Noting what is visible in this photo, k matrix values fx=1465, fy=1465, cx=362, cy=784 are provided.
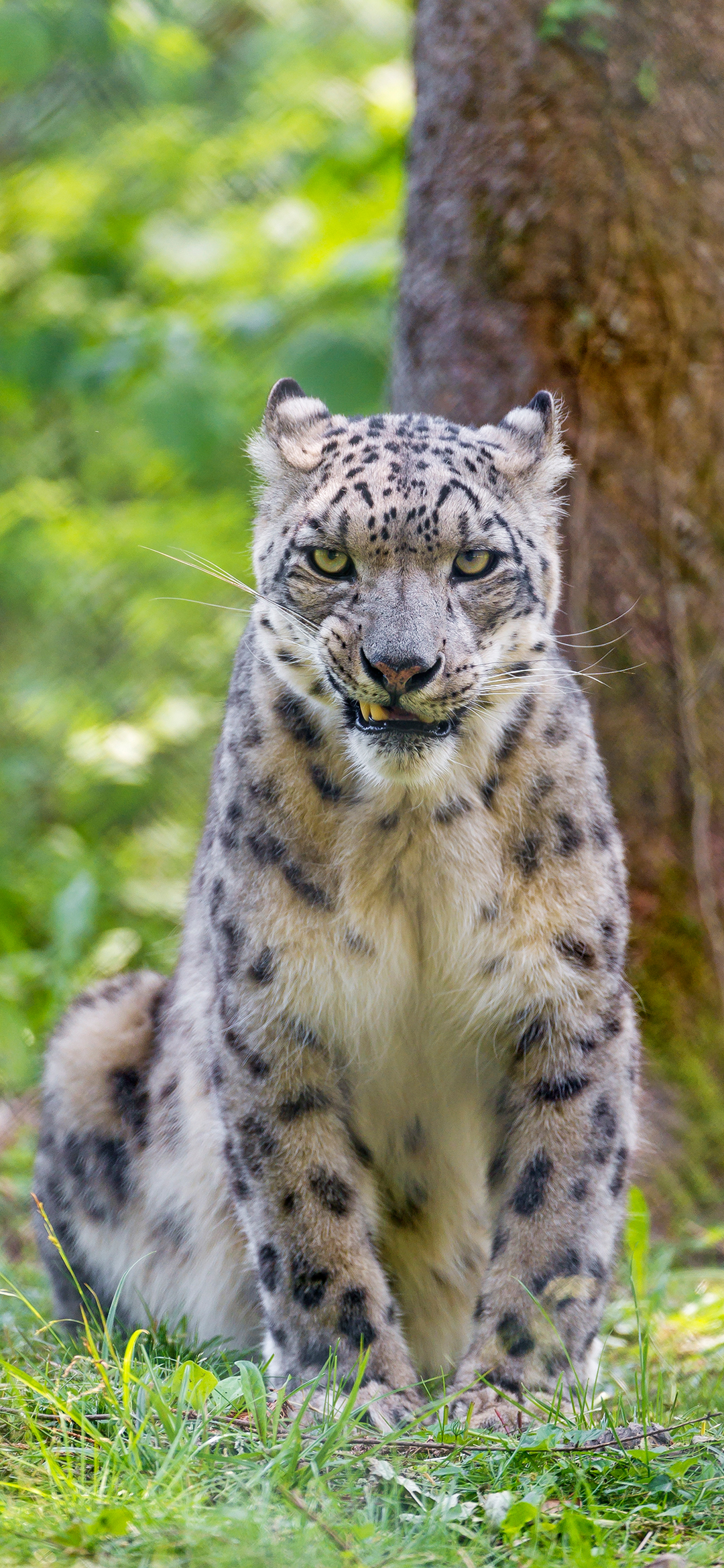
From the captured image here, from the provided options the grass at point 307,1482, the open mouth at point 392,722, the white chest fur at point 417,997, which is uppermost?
the open mouth at point 392,722

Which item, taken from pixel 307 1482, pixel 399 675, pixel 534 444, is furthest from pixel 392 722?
pixel 307 1482

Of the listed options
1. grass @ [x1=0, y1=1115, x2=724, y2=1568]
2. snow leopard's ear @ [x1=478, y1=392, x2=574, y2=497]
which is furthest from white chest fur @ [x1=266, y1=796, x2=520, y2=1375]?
snow leopard's ear @ [x1=478, y1=392, x2=574, y2=497]

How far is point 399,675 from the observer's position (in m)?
3.61

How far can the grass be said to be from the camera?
2631 millimetres

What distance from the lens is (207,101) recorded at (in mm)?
11297

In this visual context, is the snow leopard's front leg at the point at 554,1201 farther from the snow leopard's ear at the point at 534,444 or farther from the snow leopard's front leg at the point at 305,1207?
the snow leopard's ear at the point at 534,444

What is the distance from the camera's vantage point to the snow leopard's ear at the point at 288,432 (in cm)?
429

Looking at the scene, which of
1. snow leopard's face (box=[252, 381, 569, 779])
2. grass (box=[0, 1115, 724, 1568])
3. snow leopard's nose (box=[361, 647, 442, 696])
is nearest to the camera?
grass (box=[0, 1115, 724, 1568])

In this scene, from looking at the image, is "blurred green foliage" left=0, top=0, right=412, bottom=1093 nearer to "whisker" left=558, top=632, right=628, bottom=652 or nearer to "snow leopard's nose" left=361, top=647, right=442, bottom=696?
"whisker" left=558, top=632, right=628, bottom=652

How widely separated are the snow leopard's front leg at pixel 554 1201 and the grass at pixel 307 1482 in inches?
9.0

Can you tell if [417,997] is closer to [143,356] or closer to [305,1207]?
[305,1207]

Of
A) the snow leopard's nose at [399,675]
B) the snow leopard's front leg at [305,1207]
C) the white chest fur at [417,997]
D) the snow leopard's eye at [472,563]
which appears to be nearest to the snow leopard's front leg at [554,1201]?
the white chest fur at [417,997]

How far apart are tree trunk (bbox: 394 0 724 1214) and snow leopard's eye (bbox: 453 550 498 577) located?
225 centimetres

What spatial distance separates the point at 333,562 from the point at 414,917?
1.02 m
